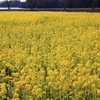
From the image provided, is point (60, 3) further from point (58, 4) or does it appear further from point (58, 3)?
point (58, 3)

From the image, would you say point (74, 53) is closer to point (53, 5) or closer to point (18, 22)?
point (18, 22)

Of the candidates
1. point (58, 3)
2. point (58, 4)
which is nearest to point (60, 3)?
point (58, 4)

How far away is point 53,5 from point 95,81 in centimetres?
6149

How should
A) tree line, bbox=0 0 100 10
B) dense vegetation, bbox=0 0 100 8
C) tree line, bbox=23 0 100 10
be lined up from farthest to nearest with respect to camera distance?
tree line, bbox=23 0 100 10 → tree line, bbox=0 0 100 10 → dense vegetation, bbox=0 0 100 8

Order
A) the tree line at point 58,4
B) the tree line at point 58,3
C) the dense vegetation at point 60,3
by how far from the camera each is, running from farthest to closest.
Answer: the tree line at point 58,4 → the tree line at point 58,3 → the dense vegetation at point 60,3

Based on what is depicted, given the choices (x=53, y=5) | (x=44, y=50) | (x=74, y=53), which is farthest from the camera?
(x=53, y=5)

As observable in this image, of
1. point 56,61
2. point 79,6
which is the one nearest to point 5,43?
→ point 56,61

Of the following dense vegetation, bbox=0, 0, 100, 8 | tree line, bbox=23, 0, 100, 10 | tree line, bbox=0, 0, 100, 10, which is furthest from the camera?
tree line, bbox=23, 0, 100, 10

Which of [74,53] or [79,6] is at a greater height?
[74,53]

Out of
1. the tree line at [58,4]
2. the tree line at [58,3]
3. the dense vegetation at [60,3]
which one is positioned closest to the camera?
the dense vegetation at [60,3]

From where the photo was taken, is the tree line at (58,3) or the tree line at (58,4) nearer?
the tree line at (58,3)

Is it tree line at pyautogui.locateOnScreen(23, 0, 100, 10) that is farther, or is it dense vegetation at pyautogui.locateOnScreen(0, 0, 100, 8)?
tree line at pyautogui.locateOnScreen(23, 0, 100, 10)

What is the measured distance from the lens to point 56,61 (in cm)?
703

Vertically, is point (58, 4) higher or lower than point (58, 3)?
lower
